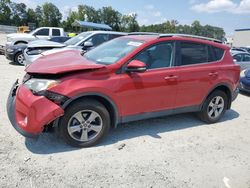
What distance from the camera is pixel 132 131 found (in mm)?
4750

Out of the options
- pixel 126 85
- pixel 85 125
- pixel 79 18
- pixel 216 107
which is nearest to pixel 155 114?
pixel 126 85

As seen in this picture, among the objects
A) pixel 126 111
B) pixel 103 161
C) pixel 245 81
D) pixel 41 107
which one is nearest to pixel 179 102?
pixel 126 111

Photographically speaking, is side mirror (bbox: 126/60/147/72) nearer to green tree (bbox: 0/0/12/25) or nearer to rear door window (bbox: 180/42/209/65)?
rear door window (bbox: 180/42/209/65)

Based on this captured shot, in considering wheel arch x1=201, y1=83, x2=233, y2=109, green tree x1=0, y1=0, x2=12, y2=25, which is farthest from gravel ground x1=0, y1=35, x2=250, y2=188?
green tree x1=0, y1=0, x2=12, y2=25

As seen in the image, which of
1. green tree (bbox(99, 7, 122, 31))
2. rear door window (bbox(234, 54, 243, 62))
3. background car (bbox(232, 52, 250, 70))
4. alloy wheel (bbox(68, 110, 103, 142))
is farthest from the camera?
green tree (bbox(99, 7, 122, 31))

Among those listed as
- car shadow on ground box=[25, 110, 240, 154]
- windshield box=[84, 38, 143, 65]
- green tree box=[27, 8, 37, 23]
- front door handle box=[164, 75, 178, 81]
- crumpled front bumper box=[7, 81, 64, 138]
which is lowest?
car shadow on ground box=[25, 110, 240, 154]

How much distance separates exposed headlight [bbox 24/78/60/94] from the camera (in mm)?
3607

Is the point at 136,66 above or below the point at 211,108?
above

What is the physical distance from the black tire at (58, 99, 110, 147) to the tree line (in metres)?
65.1

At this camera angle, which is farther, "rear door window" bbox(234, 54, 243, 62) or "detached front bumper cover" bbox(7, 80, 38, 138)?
"rear door window" bbox(234, 54, 243, 62)

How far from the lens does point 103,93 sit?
12.8 ft

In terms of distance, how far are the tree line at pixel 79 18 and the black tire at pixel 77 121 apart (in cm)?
6512

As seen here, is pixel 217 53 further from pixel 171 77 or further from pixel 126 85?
pixel 126 85

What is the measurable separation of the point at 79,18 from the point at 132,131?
3424 inches
